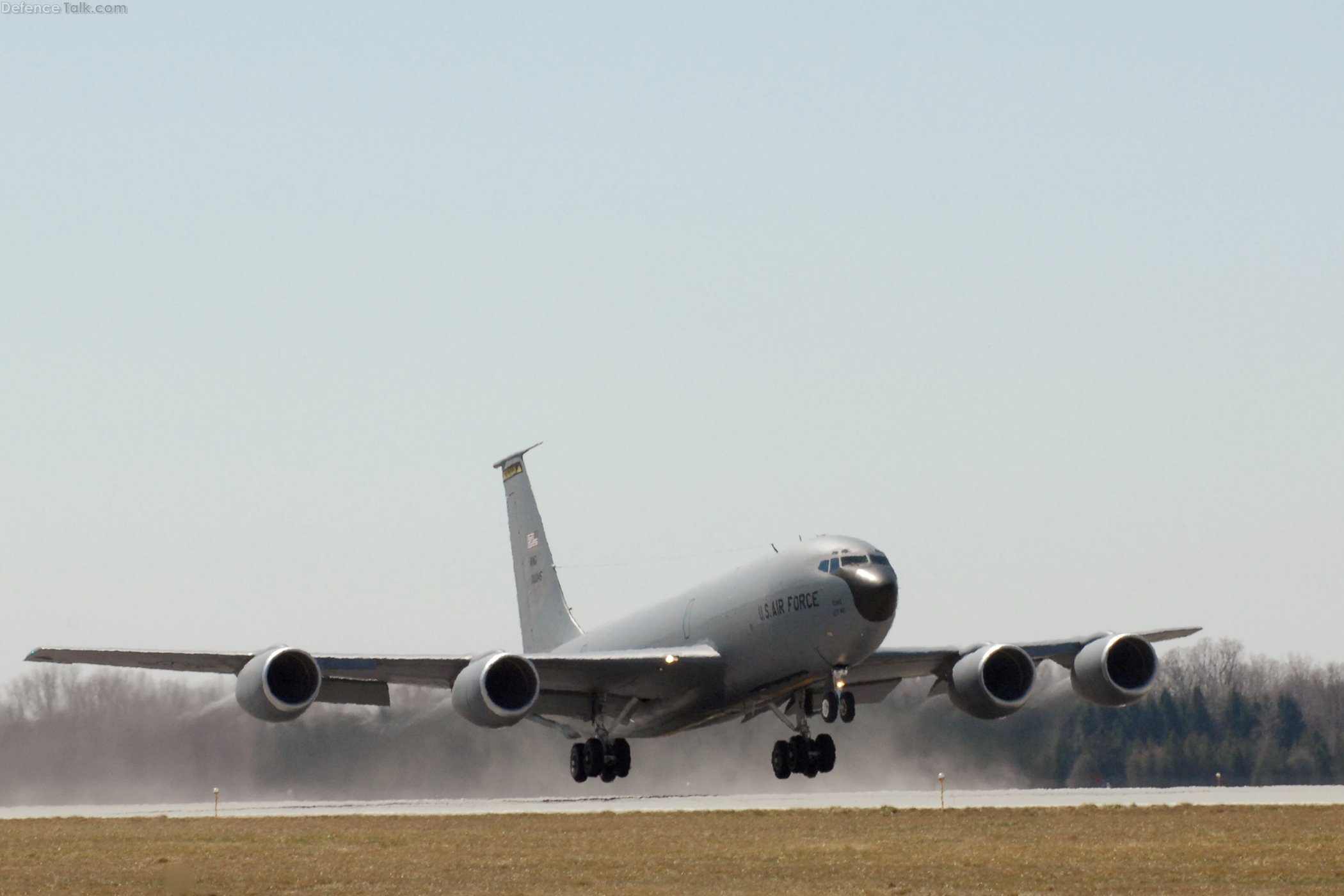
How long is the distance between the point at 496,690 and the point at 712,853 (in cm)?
1083

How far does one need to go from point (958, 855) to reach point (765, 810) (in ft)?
32.4

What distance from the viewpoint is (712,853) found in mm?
27250

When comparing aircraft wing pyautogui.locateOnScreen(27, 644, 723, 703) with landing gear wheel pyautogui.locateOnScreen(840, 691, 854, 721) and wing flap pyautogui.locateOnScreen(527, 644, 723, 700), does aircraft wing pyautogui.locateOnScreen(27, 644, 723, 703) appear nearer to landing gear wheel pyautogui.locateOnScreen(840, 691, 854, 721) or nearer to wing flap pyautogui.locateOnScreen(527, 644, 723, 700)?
wing flap pyautogui.locateOnScreen(527, 644, 723, 700)

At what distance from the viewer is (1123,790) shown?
46.3 meters

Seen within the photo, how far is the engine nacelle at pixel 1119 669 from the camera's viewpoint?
3988cm

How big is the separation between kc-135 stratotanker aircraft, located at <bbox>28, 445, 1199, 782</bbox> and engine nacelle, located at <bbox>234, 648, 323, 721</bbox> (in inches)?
1.3

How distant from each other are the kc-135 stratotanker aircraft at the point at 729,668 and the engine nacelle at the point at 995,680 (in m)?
0.03

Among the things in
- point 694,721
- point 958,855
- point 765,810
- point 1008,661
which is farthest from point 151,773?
point 958,855


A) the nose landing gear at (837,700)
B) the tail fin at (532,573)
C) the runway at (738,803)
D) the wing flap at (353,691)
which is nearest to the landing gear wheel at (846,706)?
the nose landing gear at (837,700)

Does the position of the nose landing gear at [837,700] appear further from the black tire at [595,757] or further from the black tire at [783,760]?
the black tire at [595,757]

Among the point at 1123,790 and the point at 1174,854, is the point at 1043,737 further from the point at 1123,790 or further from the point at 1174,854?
the point at 1174,854

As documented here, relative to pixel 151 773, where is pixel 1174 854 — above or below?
below

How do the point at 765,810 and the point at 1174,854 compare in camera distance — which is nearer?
the point at 1174,854

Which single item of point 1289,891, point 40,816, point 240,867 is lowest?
point 1289,891
